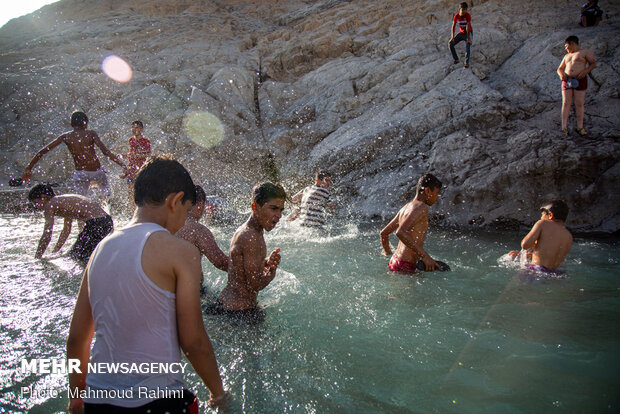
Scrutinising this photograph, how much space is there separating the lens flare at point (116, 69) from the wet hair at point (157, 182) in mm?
14973

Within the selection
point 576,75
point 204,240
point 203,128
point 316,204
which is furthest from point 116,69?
point 576,75

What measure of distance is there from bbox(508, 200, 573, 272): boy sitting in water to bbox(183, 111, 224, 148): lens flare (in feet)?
32.0

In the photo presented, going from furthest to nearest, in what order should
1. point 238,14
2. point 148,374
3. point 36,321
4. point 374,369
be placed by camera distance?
point 238,14 < point 36,321 < point 374,369 < point 148,374

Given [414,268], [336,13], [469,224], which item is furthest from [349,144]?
[336,13]

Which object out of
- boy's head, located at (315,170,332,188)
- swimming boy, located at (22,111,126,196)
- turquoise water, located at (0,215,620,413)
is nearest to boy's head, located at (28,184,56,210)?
turquoise water, located at (0,215,620,413)

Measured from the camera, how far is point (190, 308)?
4.67ft

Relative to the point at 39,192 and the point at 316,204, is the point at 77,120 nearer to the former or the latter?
the point at 39,192

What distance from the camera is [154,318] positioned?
4.55 ft

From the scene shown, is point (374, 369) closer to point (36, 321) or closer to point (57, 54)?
point (36, 321)

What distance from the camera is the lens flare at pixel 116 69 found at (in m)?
14.4

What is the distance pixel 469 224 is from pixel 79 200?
691cm

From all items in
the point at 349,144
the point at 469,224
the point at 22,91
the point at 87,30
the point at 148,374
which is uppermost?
the point at 87,30

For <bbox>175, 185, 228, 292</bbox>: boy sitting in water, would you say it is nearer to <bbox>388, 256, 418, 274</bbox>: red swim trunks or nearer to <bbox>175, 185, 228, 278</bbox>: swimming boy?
<bbox>175, 185, 228, 278</bbox>: swimming boy

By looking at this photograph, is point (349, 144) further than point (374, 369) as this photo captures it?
Yes
